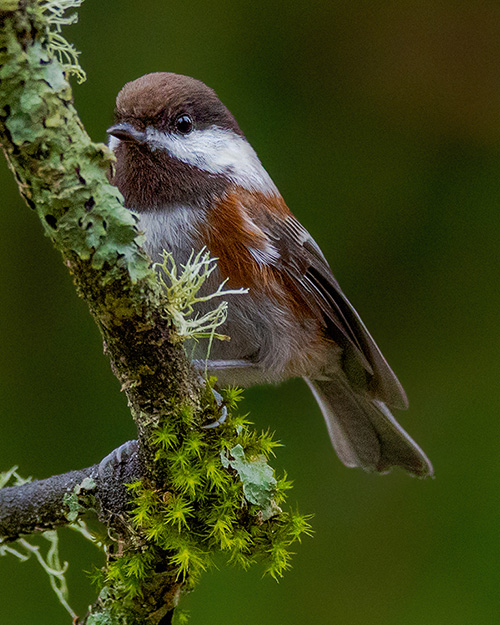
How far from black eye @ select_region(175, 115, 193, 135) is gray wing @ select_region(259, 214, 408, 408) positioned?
1.14 feet

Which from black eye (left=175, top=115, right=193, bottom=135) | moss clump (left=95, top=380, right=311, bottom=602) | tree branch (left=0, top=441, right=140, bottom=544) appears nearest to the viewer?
moss clump (left=95, top=380, right=311, bottom=602)

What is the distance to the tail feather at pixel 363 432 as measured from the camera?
94.9 inches

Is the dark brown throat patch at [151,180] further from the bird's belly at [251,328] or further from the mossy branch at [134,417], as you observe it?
the mossy branch at [134,417]

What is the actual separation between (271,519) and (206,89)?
1.19m

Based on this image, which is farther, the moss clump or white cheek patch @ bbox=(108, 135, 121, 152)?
white cheek patch @ bbox=(108, 135, 121, 152)

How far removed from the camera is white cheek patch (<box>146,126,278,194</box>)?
6.05 feet

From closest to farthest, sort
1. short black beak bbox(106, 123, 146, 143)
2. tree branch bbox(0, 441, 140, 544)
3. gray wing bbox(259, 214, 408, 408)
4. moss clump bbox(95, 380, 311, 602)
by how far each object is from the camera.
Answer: moss clump bbox(95, 380, 311, 602) → tree branch bbox(0, 441, 140, 544) → short black beak bbox(106, 123, 146, 143) → gray wing bbox(259, 214, 408, 408)

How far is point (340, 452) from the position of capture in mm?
2512

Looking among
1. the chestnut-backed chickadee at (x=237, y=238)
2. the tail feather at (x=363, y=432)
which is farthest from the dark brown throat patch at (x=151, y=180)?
the tail feather at (x=363, y=432)

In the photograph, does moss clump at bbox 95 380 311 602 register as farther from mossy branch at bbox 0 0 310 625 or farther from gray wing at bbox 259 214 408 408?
gray wing at bbox 259 214 408 408

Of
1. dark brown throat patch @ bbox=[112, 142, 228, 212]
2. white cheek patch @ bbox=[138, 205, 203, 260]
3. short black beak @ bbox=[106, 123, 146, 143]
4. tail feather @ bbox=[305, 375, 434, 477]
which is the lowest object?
tail feather @ bbox=[305, 375, 434, 477]

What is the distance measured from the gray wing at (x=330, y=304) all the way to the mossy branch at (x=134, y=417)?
67 cm

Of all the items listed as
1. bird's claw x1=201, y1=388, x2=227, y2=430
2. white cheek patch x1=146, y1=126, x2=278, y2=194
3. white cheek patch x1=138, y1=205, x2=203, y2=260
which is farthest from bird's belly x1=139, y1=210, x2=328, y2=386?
bird's claw x1=201, y1=388, x2=227, y2=430

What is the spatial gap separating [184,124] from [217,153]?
12cm
